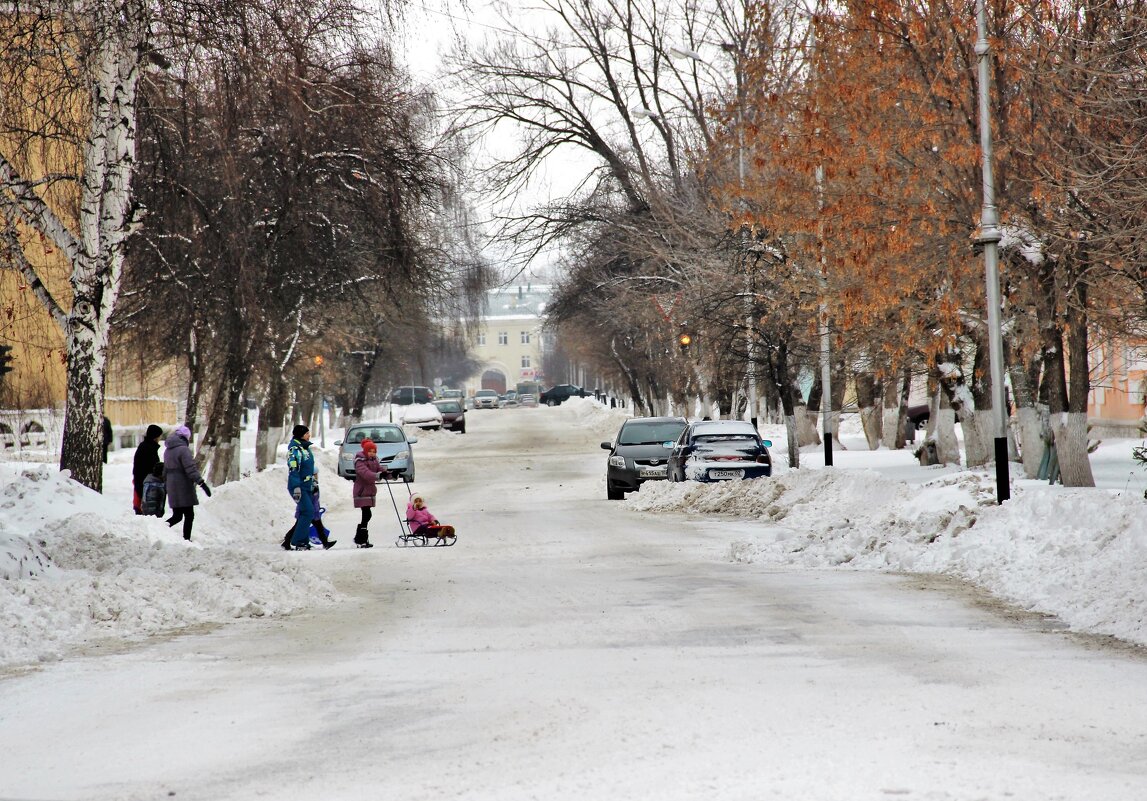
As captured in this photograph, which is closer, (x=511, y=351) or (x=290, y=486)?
(x=290, y=486)

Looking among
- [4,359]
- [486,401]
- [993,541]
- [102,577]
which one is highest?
[4,359]

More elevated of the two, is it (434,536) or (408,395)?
(408,395)

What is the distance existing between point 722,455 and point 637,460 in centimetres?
287

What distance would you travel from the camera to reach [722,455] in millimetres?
26688

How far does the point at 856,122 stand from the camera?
20.3 metres

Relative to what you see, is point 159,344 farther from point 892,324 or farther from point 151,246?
point 892,324

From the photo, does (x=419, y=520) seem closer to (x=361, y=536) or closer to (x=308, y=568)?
(x=361, y=536)

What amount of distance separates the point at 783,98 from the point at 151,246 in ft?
34.0

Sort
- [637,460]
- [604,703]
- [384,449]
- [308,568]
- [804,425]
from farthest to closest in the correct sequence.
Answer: [804,425] → [384,449] → [637,460] → [308,568] → [604,703]

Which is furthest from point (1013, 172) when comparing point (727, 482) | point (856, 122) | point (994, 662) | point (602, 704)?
point (602, 704)

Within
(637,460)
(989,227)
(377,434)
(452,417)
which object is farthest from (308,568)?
(452,417)

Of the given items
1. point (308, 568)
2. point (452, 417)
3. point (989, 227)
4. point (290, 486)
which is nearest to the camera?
point (308, 568)

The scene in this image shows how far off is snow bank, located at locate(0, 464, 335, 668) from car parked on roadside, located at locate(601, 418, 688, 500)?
13511 mm

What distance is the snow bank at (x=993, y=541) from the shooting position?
11.2 m
